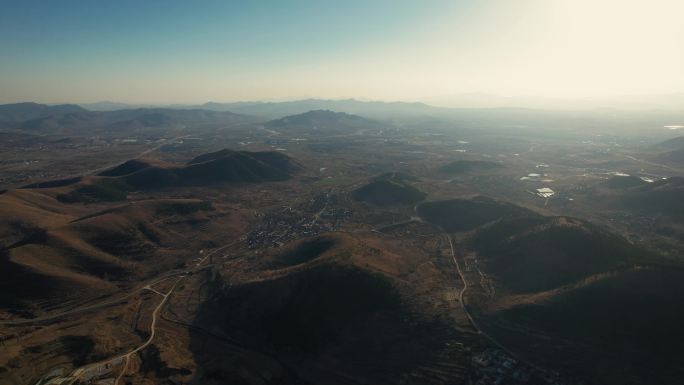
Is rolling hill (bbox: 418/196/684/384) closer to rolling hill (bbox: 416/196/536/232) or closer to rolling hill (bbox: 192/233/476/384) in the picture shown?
rolling hill (bbox: 192/233/476/384)

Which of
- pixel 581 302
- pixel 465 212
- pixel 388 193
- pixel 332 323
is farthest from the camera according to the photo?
pixel 388 193

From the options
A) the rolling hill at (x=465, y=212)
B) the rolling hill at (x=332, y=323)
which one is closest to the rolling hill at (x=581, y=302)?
the rolling hill at (x=332, y=323)

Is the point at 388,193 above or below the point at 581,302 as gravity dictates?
below

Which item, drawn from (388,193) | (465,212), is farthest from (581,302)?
(388,193)

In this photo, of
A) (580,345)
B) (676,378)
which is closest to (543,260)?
(580,345)

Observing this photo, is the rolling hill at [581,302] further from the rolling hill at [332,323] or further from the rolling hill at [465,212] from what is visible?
the rolling hill at [465,212]

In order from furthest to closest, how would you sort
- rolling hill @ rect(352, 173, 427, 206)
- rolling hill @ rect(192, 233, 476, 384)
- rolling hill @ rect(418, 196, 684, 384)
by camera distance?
rolling hill @ rect(352, 173, 427, 206), rolling hill @ rect(192, 233, 476, 384), rolling hill @ rect(418, 196, 684, 384)

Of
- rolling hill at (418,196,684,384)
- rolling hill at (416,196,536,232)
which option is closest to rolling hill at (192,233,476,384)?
rolling hill at (418,196,684,384)

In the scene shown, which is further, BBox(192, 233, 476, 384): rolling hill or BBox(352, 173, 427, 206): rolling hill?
BBox(352, 173, 427, 206): rolling hill

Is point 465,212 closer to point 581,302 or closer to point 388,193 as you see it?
point 388,193

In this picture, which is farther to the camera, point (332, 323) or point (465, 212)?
point (465, 212)

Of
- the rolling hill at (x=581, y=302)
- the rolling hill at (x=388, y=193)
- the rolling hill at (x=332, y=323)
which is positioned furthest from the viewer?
the rolling hill at (x=388, y=193)

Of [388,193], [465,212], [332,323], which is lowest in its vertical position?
[332,323]

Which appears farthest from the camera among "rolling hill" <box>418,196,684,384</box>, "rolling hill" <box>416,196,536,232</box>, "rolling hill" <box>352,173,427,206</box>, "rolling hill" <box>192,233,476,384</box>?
"rolling hill" <box>352,173,427,206</box>
